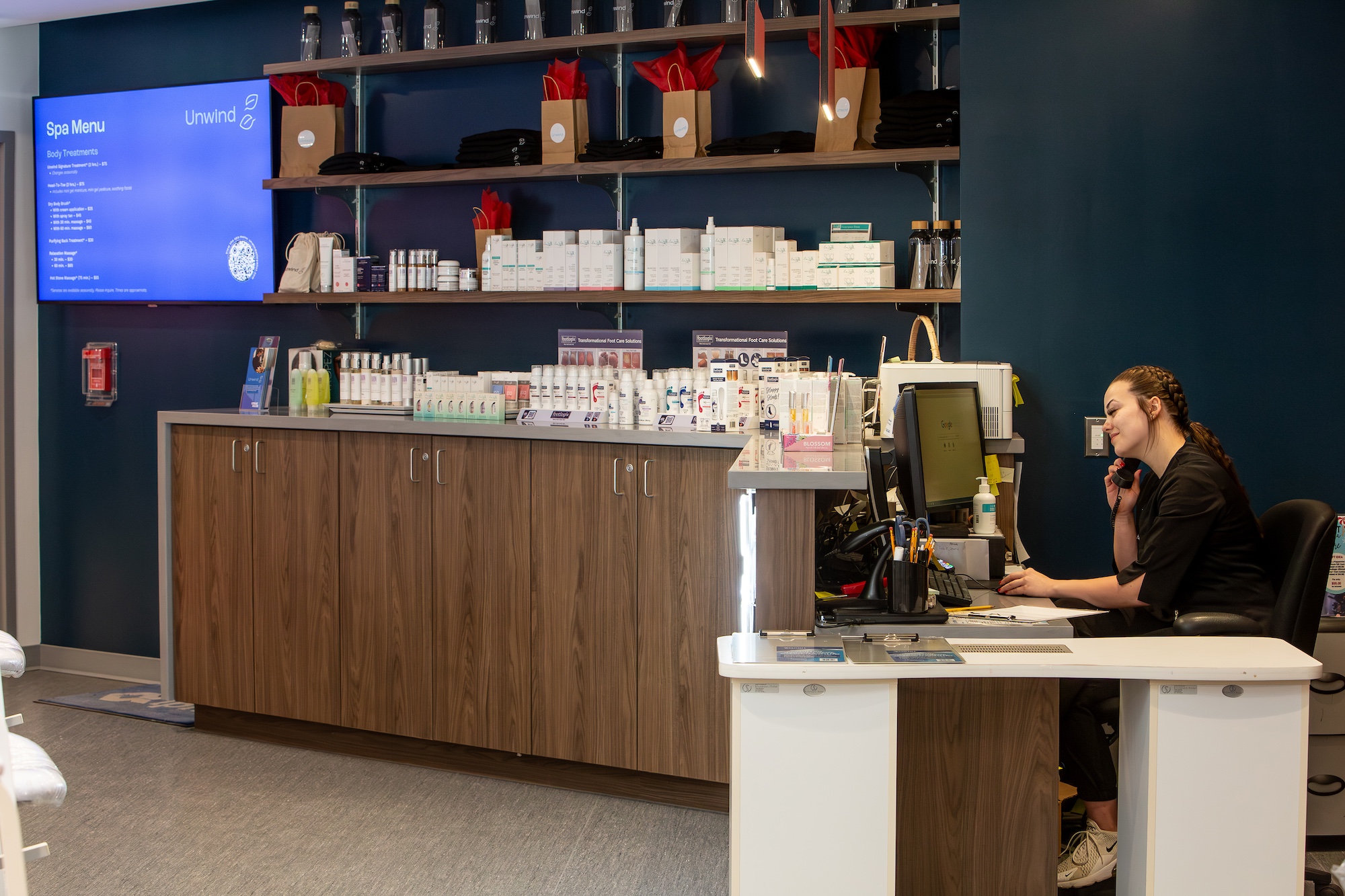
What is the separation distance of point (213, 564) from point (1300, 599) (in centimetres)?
377

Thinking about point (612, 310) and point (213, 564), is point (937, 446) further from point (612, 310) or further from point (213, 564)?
point (213, 564)

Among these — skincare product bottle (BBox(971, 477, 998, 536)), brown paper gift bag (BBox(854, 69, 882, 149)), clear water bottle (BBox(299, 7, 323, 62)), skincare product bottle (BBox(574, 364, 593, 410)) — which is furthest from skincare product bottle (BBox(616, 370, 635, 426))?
clear water bottle (BBox(299, 7, 323, 62))

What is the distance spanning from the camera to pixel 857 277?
398 centimetres

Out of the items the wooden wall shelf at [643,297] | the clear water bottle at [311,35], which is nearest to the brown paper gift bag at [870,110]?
the wooden wall shelf at [643,297]

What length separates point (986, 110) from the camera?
12.7ft

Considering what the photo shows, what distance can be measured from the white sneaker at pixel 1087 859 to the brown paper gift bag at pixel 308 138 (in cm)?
380

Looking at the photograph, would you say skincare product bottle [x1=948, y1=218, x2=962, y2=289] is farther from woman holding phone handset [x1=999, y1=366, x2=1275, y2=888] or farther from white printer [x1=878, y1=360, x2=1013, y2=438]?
woman holding phone handset [x1=999, y1=366, x2=1275, y2=888]

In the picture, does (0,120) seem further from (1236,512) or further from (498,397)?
(1236,512)

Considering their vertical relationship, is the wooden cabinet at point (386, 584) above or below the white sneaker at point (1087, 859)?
above

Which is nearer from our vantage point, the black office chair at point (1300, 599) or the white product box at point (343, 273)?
the black office chair at point (1300, 599)

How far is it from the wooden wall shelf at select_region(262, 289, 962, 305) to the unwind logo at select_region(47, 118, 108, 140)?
1295 millimetres

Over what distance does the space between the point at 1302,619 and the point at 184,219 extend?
15.3ft

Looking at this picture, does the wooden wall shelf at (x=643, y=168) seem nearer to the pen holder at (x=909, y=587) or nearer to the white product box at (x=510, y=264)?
the white product box at (x=510, y=264)

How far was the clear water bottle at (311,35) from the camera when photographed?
187 inches
